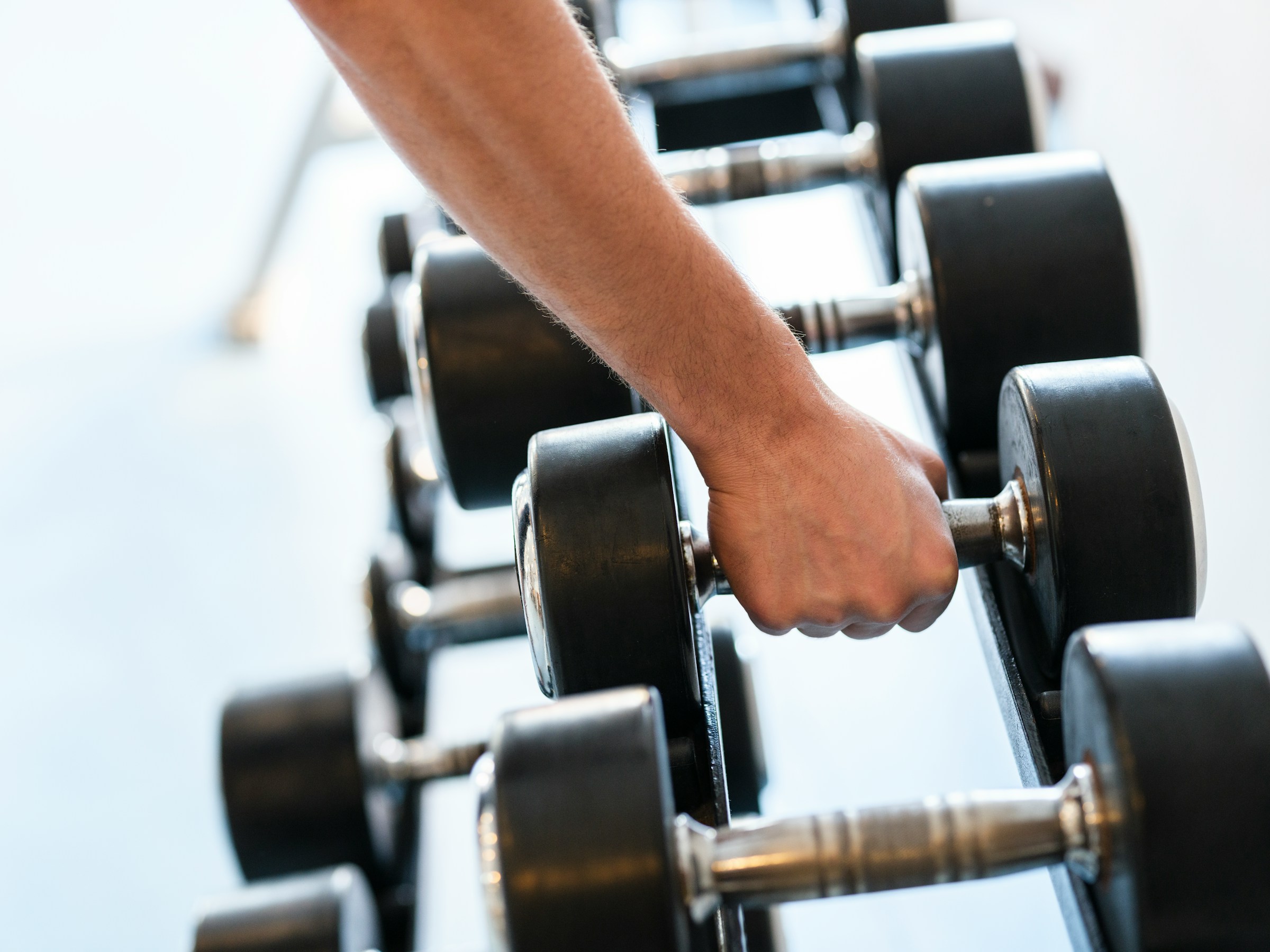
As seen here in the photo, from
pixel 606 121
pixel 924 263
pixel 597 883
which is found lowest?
pixel 597 883

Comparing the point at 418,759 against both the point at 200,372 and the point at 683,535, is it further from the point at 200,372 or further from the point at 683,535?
the point at 200,372

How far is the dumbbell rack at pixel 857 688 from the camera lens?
0.76 m

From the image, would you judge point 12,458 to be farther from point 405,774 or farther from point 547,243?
point 547,243

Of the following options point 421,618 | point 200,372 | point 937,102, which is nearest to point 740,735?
point 421,618

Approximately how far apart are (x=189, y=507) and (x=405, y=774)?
136cm

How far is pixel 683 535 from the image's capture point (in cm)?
71

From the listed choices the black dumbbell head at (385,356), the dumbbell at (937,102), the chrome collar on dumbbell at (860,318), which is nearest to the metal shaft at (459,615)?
the black dumbbell head at (385,356)

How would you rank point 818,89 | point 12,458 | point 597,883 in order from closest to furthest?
point 597,883, point 818,89, point 12,458

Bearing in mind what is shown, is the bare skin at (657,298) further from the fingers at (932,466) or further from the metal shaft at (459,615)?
the metal shaft at (459,615)

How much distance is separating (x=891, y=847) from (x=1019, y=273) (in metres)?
0.44

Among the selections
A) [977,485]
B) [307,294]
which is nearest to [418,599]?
[977,485]

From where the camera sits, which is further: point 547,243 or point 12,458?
point 12,458

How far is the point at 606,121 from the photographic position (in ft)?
2.19

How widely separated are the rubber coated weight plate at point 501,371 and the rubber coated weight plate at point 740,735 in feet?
0.71
